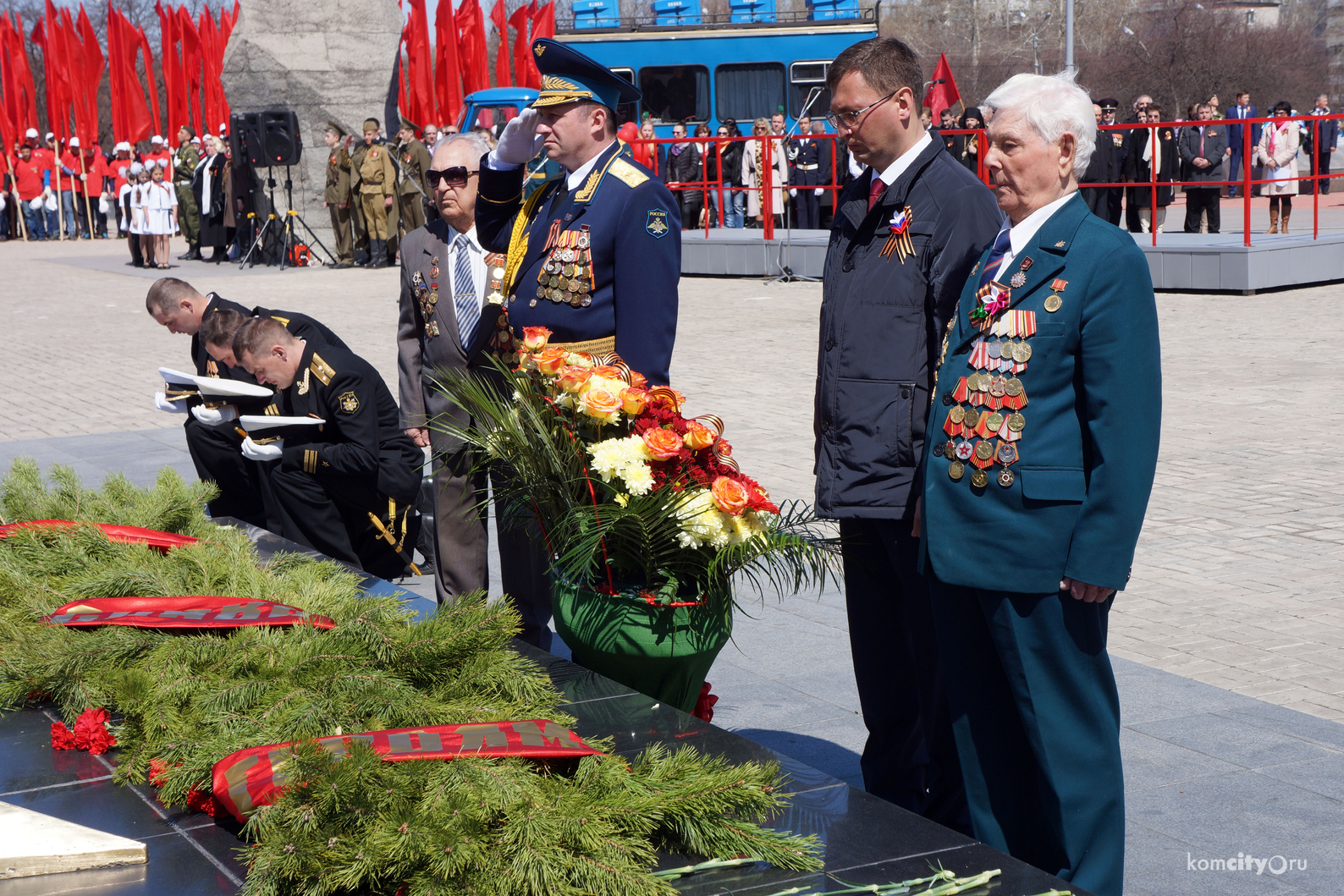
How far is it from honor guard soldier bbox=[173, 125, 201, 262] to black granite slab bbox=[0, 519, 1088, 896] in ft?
79.5

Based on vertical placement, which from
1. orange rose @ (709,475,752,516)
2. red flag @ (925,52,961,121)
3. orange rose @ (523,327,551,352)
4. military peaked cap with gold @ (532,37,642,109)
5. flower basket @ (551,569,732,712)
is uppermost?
red flag @ (925,52,961,121)

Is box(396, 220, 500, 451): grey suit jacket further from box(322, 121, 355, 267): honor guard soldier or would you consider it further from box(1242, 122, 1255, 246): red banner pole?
box(322, 121, 355, 267): honor guard soldier

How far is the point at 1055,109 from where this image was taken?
252 centimetres

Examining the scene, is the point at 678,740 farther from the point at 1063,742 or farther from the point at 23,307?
the point at 23,307

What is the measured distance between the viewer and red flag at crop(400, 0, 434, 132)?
28875mm

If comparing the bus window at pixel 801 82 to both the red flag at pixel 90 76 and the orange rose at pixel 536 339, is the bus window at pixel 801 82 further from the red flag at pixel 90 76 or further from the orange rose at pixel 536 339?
the orange rose at pixel 536 339

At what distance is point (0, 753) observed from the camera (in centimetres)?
291

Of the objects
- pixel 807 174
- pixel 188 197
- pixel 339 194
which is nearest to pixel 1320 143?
pixel 807 174

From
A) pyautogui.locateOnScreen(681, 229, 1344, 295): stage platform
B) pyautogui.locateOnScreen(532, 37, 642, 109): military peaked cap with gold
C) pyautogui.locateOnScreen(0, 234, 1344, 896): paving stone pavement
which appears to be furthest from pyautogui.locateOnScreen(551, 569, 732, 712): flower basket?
pyautogui.locateOnScreen(681, 229, 1344, 295): stage platform

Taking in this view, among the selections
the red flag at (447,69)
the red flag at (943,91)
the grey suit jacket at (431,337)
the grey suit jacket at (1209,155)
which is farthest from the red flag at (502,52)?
the grey suit jacket at (431,337)

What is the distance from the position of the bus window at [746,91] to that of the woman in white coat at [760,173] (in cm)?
251

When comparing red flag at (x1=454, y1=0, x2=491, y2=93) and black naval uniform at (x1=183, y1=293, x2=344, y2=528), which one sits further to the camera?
red flag at (x1=454, y1=0, x2=491, y2=93)

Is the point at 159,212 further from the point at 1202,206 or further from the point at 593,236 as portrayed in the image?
the point at 593,236

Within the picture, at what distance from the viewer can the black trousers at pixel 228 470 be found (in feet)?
20.6
